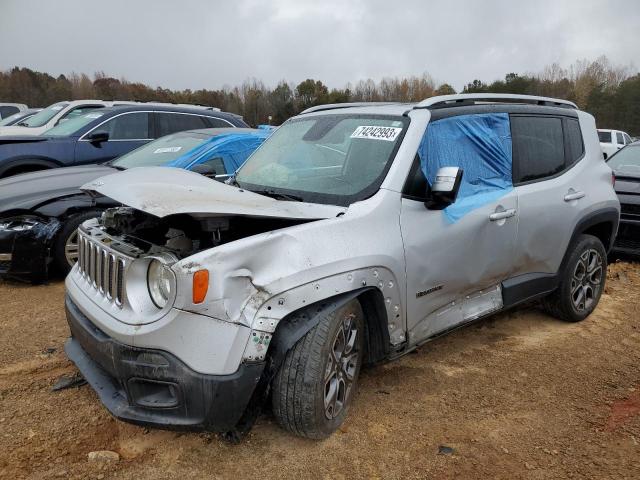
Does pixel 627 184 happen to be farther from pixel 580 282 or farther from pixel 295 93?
pixel 295 93

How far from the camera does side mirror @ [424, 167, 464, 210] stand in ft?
10.0

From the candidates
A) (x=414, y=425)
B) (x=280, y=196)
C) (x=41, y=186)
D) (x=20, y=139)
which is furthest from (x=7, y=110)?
(x=414, y=425)

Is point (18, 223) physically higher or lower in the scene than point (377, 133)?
lower

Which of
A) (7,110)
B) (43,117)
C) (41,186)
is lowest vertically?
(41,186)

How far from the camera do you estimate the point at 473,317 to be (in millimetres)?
3660

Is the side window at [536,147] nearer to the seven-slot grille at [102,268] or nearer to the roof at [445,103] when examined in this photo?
the roof at [445,103]

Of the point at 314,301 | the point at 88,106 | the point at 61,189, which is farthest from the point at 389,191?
the point at 88,106

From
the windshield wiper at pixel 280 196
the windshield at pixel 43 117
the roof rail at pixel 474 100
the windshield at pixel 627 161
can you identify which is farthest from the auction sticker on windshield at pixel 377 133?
the windshield at pixel 43 117

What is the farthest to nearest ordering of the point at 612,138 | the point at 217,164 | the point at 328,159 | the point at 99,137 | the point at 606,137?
the point at 606,137 → the point at 612,138 → the point at 99,137 → the point at 217,164 → the point at 328,159

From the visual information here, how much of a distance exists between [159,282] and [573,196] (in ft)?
11.2

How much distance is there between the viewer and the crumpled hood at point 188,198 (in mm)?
2496

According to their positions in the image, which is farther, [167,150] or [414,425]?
[167,150]

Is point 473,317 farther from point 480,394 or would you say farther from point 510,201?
point 510,201

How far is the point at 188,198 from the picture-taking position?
8.65ft
